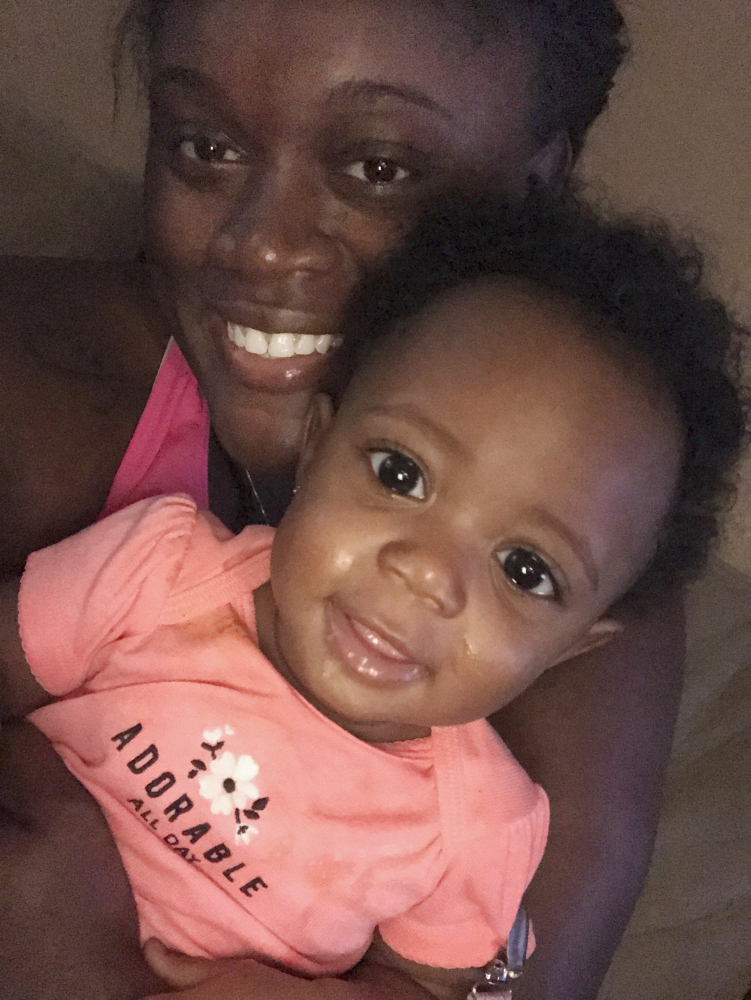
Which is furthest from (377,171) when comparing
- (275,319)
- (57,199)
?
(57,199)

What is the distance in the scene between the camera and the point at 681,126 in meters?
1.17

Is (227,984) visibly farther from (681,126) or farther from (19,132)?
(19,132)

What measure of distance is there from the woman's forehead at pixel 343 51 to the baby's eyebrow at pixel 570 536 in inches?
15.7

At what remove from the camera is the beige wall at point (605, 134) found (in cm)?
112

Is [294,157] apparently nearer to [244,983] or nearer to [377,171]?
[377,171]

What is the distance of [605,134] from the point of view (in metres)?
1.21

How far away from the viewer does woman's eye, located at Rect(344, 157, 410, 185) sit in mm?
804

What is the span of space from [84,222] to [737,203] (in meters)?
1.19

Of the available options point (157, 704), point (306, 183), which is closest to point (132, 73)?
point (306, 183)

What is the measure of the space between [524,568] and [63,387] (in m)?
0.58

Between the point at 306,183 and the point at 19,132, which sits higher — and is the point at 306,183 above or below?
above

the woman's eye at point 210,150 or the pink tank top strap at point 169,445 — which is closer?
the woman's eye at point 210,150

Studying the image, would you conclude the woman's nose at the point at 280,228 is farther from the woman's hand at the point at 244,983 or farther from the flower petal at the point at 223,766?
the woman's hand at the point at 244,983

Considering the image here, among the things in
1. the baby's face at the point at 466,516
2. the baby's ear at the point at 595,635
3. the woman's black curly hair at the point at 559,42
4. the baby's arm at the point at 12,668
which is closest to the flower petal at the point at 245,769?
the baby's face at the point at 466,516
